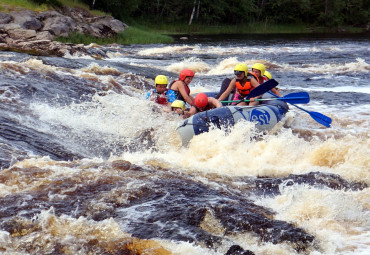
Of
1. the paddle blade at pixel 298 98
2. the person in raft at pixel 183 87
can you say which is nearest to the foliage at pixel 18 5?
the person in raft at pixel 183 87

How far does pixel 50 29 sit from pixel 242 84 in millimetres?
18115

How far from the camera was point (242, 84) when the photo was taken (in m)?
9.81

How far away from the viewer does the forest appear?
1702 inches

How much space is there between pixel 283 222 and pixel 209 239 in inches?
35.1

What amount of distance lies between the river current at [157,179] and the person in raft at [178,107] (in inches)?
5.3

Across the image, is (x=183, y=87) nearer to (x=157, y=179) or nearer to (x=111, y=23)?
(x=157, y=179)

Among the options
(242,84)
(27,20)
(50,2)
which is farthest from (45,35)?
(242,84)

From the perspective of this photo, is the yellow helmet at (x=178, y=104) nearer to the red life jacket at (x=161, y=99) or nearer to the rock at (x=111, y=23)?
the red life jacket at (x=161, y=99)

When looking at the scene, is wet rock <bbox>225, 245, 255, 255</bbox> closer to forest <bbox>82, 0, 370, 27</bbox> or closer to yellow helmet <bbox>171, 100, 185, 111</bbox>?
yellow helmet <bbox>171, 100, 185, 111</bbox>

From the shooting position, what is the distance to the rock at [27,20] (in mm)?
24688

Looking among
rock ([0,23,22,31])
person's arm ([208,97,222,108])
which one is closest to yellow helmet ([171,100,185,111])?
person's arm ([208,97,222,108])

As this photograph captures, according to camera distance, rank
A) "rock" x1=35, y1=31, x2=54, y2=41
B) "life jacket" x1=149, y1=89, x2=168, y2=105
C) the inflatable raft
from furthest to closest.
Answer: "rock" x1=35, y1=31, x2=54, y2=41, "life jacket" x1=149, y1=89, x2=168, y2=105, the inflatable raft

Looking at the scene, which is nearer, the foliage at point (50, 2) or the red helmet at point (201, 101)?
the red helmet at point (201, 101)

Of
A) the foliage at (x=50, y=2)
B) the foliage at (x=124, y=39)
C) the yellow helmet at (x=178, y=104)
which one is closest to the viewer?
the yellow helmet at (x=178, y=104)
